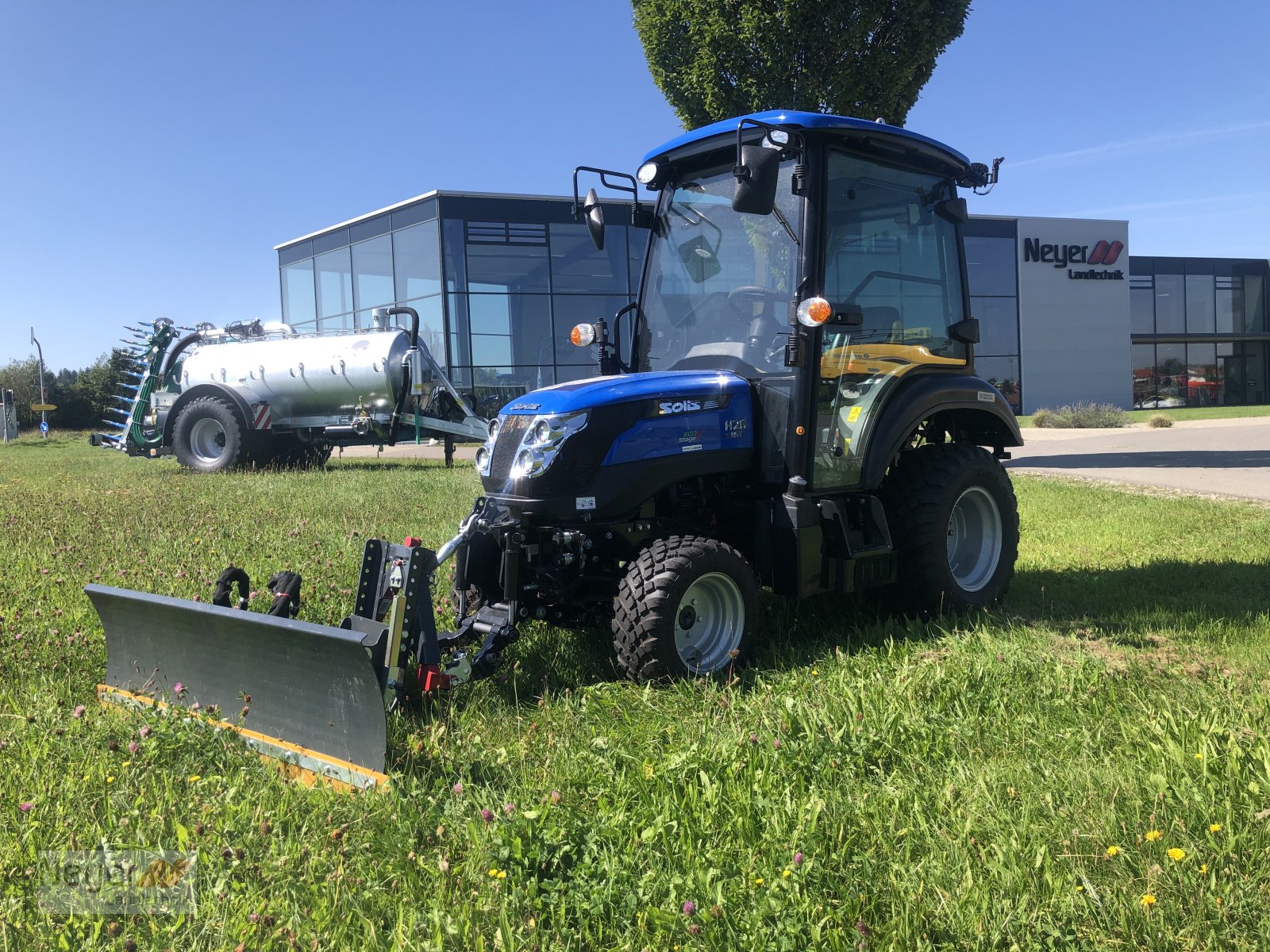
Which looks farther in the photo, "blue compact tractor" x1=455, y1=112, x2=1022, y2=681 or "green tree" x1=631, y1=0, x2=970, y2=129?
"green tree" x1=631, y1=0, x2=970, y2=129

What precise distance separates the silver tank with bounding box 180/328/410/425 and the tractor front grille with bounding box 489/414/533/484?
9828 millimetres

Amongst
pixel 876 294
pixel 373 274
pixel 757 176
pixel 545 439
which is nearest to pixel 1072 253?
pixel 373 274

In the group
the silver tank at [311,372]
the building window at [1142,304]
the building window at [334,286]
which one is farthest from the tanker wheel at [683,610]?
the building window at [1142,304]

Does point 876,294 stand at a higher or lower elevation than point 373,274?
lower

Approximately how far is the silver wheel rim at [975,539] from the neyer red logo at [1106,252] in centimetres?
3111

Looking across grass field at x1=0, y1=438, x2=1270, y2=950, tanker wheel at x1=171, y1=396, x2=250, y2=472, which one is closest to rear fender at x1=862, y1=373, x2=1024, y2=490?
grass field at x1=0, y1=438, x2=1270, y2=950

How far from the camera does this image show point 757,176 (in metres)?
3.86

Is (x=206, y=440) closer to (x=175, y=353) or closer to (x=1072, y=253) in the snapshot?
(x=175, y=353)

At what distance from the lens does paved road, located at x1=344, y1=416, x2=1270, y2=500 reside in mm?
11750

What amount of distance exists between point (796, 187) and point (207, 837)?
3429 millimetres

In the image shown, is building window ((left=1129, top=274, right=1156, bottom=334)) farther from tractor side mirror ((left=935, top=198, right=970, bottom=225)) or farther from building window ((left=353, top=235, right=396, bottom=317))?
tractor side mirror ((left=935, top=198, right=970, bottom=225))

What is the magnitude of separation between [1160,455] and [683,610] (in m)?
14.0

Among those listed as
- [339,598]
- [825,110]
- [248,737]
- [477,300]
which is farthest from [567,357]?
[248,737]

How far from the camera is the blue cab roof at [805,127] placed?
14.5 feet
